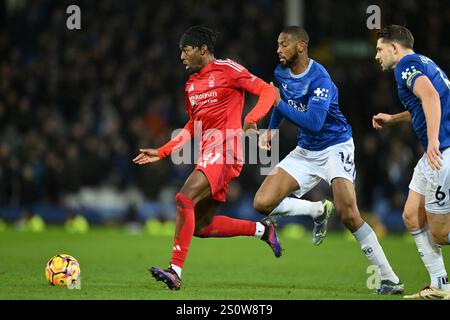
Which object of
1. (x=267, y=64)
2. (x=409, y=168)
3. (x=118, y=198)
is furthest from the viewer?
(x=267, y=64)

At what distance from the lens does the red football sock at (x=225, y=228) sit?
913cm

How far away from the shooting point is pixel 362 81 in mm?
21000

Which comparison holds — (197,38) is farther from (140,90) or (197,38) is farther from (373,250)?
(140,90)

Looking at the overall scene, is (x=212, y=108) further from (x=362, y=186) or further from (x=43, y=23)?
(x=43, y=23)

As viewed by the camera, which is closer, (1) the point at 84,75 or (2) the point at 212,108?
(2) the point at 212,108

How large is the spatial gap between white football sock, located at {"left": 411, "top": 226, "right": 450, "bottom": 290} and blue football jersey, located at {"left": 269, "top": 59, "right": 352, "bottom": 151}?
4.82 ft

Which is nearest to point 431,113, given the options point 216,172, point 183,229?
point 216,172

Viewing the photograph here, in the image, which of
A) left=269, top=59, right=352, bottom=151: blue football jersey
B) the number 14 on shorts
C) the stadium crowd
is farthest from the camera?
the stadium crowd

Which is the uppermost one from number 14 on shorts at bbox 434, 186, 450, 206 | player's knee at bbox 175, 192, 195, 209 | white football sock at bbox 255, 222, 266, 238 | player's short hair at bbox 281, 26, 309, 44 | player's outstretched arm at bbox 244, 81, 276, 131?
player's short hair at bbox 281, 26, 309, 44

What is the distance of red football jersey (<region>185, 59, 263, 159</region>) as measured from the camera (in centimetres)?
880

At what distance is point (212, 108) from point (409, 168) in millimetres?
10845

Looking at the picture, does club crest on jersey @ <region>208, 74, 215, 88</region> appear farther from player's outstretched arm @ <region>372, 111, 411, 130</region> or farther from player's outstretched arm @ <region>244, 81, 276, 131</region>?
player's outstretched arm @ <region>372, 111, 411, 130</region>

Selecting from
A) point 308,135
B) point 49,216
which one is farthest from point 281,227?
point 308,135

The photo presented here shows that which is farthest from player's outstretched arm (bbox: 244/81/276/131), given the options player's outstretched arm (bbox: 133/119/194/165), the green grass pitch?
the green grass pitch
